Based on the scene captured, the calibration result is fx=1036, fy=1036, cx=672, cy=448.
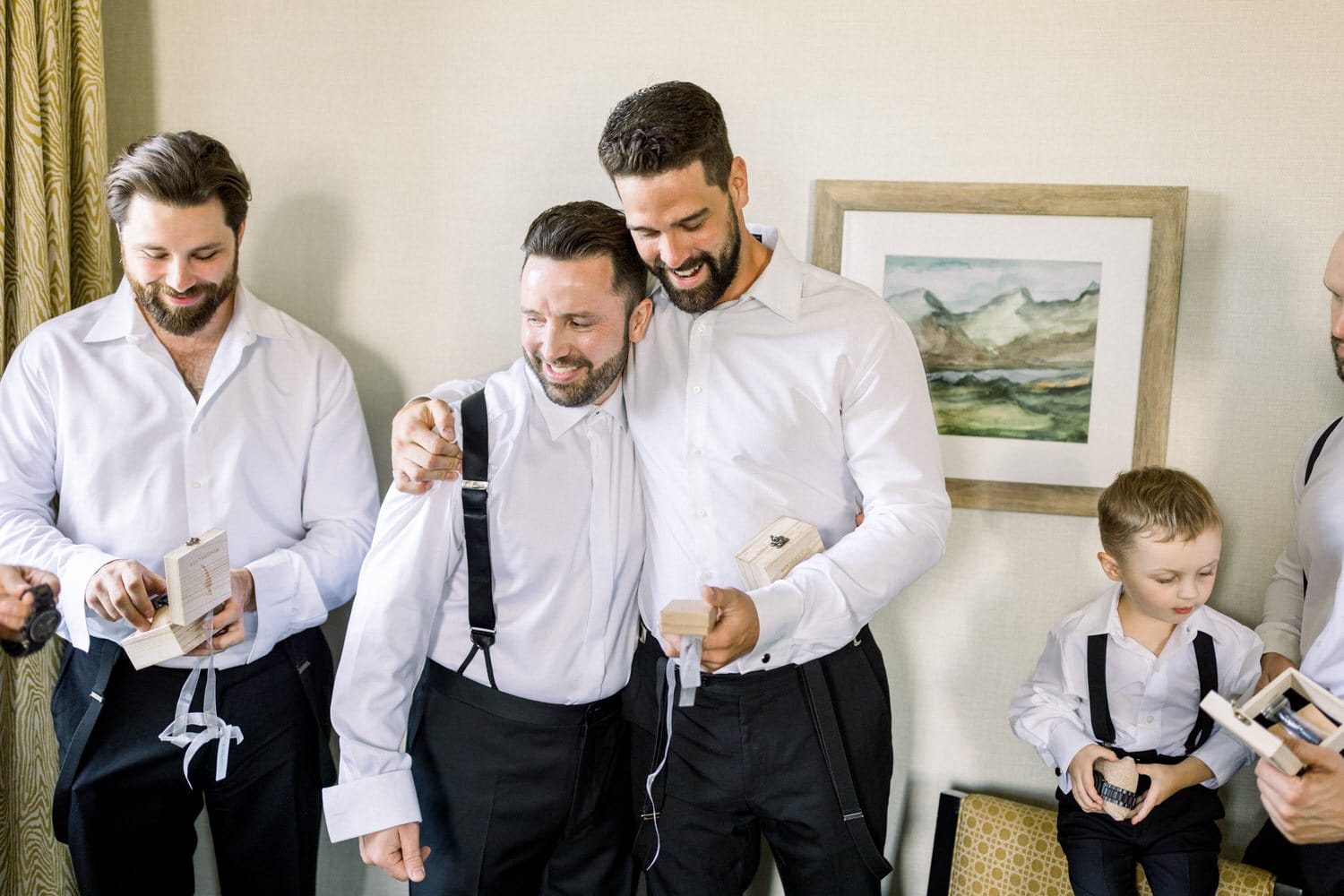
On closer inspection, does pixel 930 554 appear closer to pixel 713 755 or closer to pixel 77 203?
pixel 713 755

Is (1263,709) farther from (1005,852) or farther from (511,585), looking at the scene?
(511,585)

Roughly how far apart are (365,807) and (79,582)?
79 cm

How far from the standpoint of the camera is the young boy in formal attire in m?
2.27

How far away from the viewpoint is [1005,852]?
8.67 feet

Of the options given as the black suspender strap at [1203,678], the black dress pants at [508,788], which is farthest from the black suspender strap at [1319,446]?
the black dress pants at [508,788]

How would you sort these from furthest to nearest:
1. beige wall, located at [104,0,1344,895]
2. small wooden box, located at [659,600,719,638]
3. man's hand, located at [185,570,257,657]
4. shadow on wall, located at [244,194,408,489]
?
shadow on wall, located at [244,194,408,489] → beige wall, located at [104,0,1344,895] → man's hand, located at [185,570,257,657] → small wooden box, located at [659,600,719,638]

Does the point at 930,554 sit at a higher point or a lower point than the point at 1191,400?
lower

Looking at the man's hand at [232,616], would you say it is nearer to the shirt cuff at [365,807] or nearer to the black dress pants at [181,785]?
the black dress pants at [181,785]

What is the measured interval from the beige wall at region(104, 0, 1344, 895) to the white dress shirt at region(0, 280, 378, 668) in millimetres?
547

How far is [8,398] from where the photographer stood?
2.46 meters

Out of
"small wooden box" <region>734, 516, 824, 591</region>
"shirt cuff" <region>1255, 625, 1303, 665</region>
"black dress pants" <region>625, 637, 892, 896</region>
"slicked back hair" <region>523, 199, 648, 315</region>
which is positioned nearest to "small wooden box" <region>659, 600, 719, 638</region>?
"small wooden box" <region>734, 516, 824, 591</region>

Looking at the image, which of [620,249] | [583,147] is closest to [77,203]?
[583,147]

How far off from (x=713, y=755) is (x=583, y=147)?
166 cm

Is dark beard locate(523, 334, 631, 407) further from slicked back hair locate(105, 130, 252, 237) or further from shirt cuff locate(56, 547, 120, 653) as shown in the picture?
shirt cuff locate(56, 547, 120, 653)
